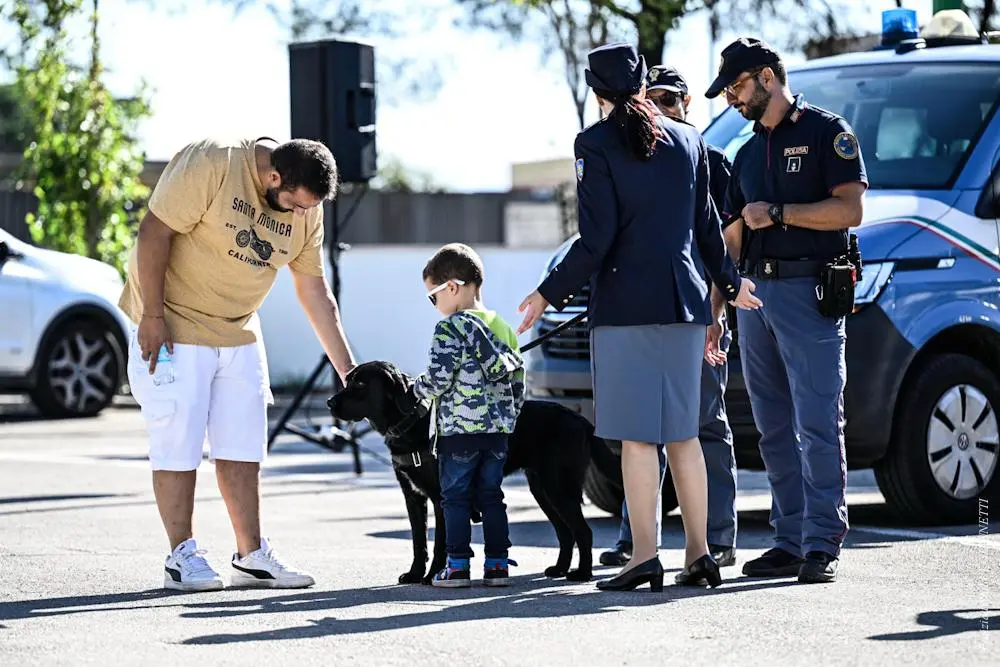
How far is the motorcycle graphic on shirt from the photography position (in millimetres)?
6539

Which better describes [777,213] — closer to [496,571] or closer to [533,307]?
[533,307]

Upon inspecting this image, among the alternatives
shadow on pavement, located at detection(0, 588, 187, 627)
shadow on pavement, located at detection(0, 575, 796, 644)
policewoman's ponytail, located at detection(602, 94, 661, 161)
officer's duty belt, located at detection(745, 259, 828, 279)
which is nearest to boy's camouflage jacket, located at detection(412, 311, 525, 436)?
shadow on pavement, located at detection(0, 575, 796, 644)

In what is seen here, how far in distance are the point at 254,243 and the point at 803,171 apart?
6.74 feet

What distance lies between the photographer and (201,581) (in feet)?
21.3

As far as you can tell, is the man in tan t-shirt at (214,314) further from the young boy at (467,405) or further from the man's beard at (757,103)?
the man's beard at (757,103)

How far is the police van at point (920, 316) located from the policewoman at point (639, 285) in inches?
48.1

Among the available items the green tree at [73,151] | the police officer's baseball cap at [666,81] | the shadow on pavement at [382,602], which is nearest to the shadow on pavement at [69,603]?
the shadow on pavement at [382,602]

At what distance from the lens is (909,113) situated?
8.81 metres

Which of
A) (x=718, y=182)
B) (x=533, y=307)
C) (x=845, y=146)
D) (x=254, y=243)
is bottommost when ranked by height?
(x=533, y=307)

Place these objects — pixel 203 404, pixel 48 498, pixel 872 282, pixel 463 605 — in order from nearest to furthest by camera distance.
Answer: pixel 463 605, pixel 203 404, pixel 872 282, pixel 48 498

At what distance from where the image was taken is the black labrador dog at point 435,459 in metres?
6.76

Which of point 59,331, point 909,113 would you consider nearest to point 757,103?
point 909,113

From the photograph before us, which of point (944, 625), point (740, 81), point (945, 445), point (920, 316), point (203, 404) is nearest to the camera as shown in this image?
point (944, 625)

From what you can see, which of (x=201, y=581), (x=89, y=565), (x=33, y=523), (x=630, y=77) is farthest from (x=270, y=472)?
(x=630, y=77)
